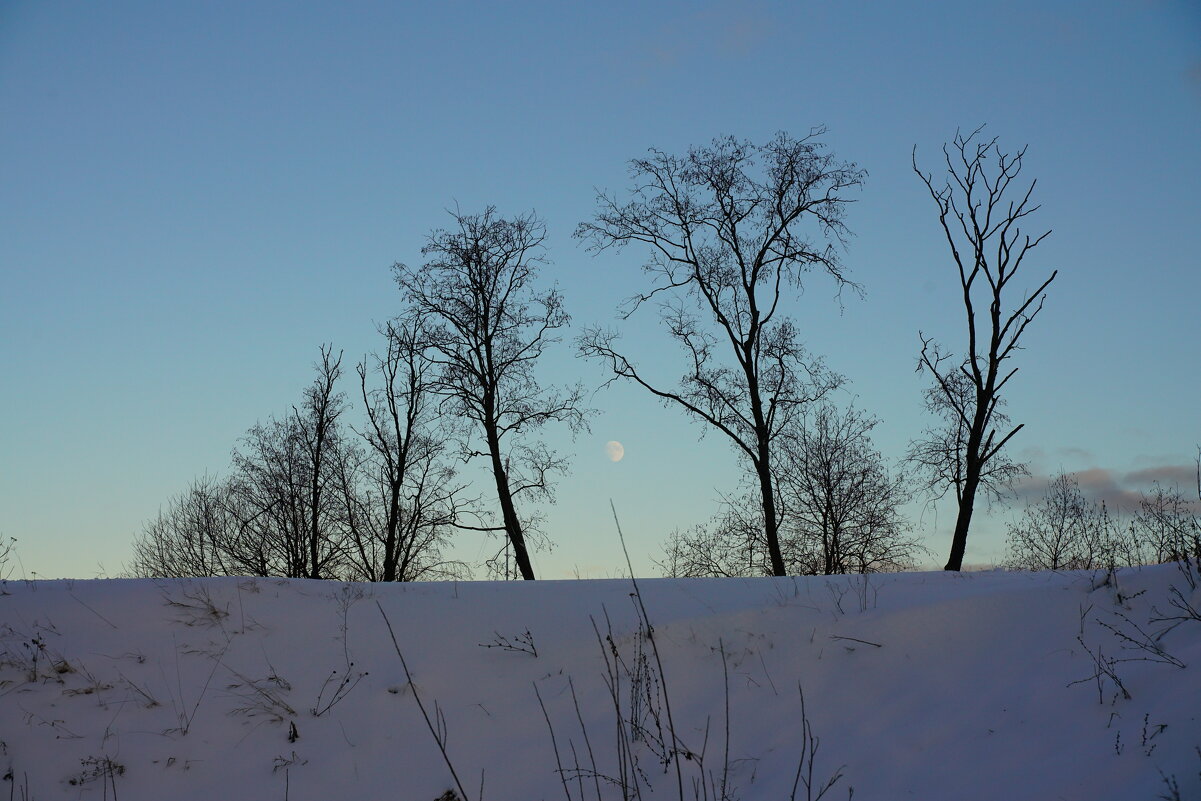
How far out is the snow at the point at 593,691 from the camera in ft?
16.6

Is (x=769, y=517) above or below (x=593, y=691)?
above

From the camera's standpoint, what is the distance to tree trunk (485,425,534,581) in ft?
59.7

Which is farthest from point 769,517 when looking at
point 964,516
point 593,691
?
point 593,691

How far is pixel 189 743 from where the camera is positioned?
6.05 meters

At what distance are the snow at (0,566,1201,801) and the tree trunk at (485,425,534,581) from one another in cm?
1004

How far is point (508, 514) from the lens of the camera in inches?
719

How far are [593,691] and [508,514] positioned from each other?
467 inches

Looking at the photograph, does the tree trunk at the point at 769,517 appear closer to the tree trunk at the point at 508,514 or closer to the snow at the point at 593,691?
the tree trunk at the point at 508,514

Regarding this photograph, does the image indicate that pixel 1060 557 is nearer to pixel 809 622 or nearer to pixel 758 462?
pixel 758 462

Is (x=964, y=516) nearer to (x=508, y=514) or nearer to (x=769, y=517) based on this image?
(x=769, y=517)

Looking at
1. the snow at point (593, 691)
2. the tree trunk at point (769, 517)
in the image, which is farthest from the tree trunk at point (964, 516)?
the snow at point (593, 691)

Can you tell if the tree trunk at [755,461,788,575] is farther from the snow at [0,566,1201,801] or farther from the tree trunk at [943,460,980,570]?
the snow at [0,566,1201,801]

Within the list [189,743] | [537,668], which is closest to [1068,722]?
[537,668]

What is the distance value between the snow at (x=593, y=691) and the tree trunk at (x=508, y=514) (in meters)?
10.0
